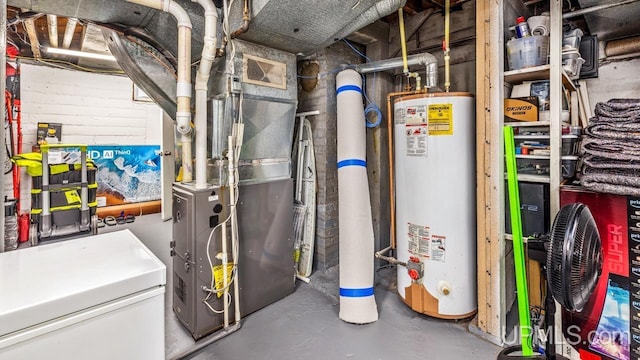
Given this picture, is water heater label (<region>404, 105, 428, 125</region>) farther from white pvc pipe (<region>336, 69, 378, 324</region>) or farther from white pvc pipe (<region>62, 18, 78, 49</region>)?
white pvc pipe (<region>62, 18, 78, 49</region>)

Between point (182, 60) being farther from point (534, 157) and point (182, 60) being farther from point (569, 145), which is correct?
point (569, 145)

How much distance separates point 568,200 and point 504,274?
2.00 ft

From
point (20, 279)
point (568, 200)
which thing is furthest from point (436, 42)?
point (20, 279)

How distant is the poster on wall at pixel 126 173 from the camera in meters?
5.04

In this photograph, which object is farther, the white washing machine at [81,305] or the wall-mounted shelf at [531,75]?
the wall-mounted shelf at [531,75]

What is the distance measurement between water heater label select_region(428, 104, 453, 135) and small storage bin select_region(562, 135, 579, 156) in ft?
2.15

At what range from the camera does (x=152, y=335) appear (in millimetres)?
1031

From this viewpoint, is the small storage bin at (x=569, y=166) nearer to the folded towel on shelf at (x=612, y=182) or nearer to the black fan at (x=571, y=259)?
the folded towel on shelf at (x=612, y=182)

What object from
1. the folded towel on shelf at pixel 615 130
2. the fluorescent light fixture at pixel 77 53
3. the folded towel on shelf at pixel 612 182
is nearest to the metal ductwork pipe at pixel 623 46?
the folded towel on shelf at pixel 615 130

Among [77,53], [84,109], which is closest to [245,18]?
[77,53]

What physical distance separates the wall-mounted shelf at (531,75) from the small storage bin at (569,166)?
52 cm

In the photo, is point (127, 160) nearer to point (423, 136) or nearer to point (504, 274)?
point (423, 136)

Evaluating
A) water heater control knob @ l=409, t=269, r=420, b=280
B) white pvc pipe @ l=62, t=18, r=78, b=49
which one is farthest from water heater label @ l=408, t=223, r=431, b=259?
white pvc pipe @ l=62, t=18, r=78, b=49

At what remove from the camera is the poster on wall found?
198 inches
